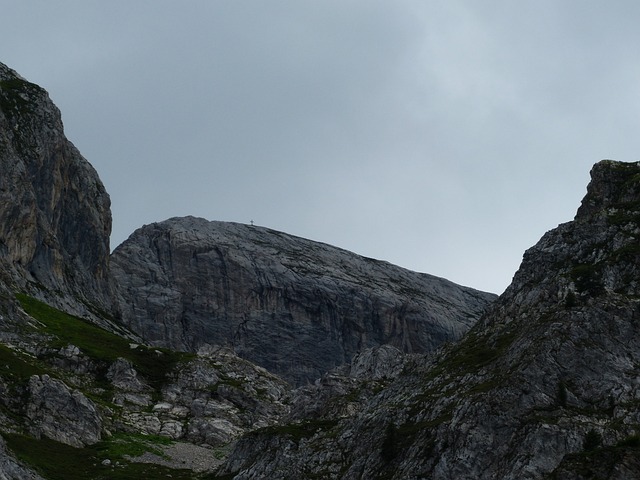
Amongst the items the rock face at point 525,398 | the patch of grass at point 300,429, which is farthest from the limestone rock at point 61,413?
the patch of grass at point 300,429

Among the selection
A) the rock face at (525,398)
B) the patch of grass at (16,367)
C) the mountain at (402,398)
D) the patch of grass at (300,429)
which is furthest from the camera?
the patch of grass at (16,367)

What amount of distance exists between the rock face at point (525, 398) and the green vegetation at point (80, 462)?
977 cm

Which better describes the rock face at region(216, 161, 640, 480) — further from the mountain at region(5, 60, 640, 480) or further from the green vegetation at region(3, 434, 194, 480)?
the green vegetation at region(3, 434, 194, 480)

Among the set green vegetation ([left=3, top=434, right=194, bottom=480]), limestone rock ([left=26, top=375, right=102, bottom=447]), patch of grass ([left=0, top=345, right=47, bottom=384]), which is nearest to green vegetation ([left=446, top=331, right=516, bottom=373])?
green vegetation ([left=3, top=434, right=194, bottom=480])

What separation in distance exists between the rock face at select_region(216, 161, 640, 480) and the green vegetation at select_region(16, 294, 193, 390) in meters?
56.4

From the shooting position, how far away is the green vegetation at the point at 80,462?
3474 inches

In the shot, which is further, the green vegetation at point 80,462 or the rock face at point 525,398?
the green vegetation at point 80,462

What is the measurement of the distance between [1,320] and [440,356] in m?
73.8

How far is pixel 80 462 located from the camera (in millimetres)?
95625

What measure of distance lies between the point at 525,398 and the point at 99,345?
9642 centimetres

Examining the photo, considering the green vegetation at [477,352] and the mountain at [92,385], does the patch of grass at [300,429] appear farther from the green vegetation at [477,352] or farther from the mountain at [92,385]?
the green vegetation at [477,352]

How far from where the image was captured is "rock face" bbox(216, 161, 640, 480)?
67.5 m

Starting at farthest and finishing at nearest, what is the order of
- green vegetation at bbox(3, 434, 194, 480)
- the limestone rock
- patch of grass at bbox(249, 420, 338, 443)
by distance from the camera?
1. the limestone rock
2. patch of grass at bbox(249, 420, 338, 443)
3. green vegetation at bbox(3, 434, 194, 480)

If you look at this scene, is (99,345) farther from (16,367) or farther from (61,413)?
(61,413)
